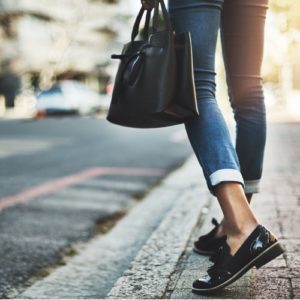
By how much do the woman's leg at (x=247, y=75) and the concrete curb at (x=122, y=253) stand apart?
0.51m

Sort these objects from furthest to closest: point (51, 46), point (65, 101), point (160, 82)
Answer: point (51, 46)
point (65, 101)
point (160, 82)

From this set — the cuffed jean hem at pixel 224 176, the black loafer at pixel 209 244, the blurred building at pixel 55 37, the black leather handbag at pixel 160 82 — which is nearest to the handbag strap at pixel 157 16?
the black leather handbag at pixel 160 82

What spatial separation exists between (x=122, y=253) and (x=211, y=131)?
1.61 metres

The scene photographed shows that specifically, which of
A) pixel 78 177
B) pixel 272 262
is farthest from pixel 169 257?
pixel 78 177

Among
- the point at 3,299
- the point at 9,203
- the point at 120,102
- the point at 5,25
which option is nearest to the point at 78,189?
the point at 9,203

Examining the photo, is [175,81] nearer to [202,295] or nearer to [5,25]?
[202,295]

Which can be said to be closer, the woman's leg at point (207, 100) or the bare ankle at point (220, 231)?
the woman's leg at point (207, 100)

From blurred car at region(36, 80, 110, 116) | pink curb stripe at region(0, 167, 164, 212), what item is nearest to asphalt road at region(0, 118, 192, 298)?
pink curb stripe at region(0, 167, 164, 212)

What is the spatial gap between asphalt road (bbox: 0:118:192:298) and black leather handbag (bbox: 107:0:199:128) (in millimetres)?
1214

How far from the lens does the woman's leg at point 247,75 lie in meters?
2.18

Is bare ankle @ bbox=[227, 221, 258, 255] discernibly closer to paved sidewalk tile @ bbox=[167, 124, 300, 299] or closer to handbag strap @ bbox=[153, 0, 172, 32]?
paved sidewalk tile @ bbox=[167, 124, 300, 299]

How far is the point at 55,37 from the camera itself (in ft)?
126

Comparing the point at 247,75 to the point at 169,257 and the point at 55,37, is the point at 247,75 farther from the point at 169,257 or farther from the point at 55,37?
the point at 55,37

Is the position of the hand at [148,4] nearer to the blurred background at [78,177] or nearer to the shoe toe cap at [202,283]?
the blurred background at [78,177]
